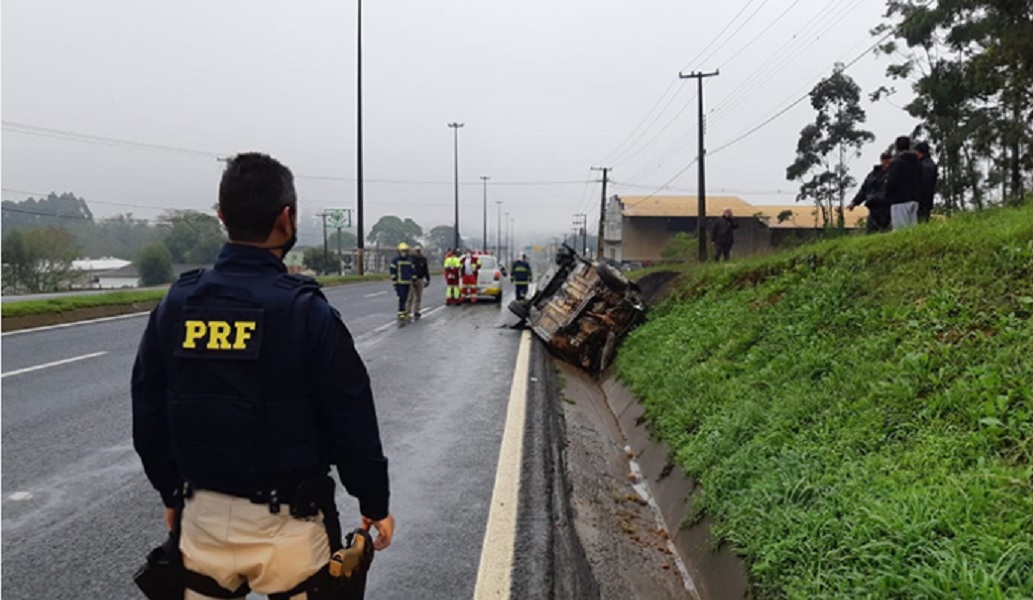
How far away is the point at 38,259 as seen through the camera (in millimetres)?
51438

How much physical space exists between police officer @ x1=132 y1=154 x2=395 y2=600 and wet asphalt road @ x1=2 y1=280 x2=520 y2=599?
1382 mm

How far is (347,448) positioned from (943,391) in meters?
3.23

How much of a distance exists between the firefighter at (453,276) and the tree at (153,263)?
40083 millimetres

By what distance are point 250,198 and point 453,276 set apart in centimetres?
1853

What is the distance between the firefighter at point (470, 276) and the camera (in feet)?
68.4

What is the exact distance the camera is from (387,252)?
10362 centimetres

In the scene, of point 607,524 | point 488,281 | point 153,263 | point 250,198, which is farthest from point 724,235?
point 153,263

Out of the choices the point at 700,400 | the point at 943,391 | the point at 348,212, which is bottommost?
the point at 700,400

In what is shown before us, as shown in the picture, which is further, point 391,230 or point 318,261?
point 391,230

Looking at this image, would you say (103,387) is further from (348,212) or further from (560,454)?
(348,212)

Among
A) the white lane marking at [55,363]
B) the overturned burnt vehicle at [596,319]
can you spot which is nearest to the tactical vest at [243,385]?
the white lane marking at [55,363]

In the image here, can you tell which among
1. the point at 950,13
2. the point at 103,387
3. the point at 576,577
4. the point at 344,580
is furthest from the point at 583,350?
the point at 950,13

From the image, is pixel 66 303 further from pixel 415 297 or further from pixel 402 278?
pixel 415 297

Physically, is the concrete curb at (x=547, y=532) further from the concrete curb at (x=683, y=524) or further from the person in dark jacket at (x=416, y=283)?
the person in dark jacket at (x=416, y=283)
